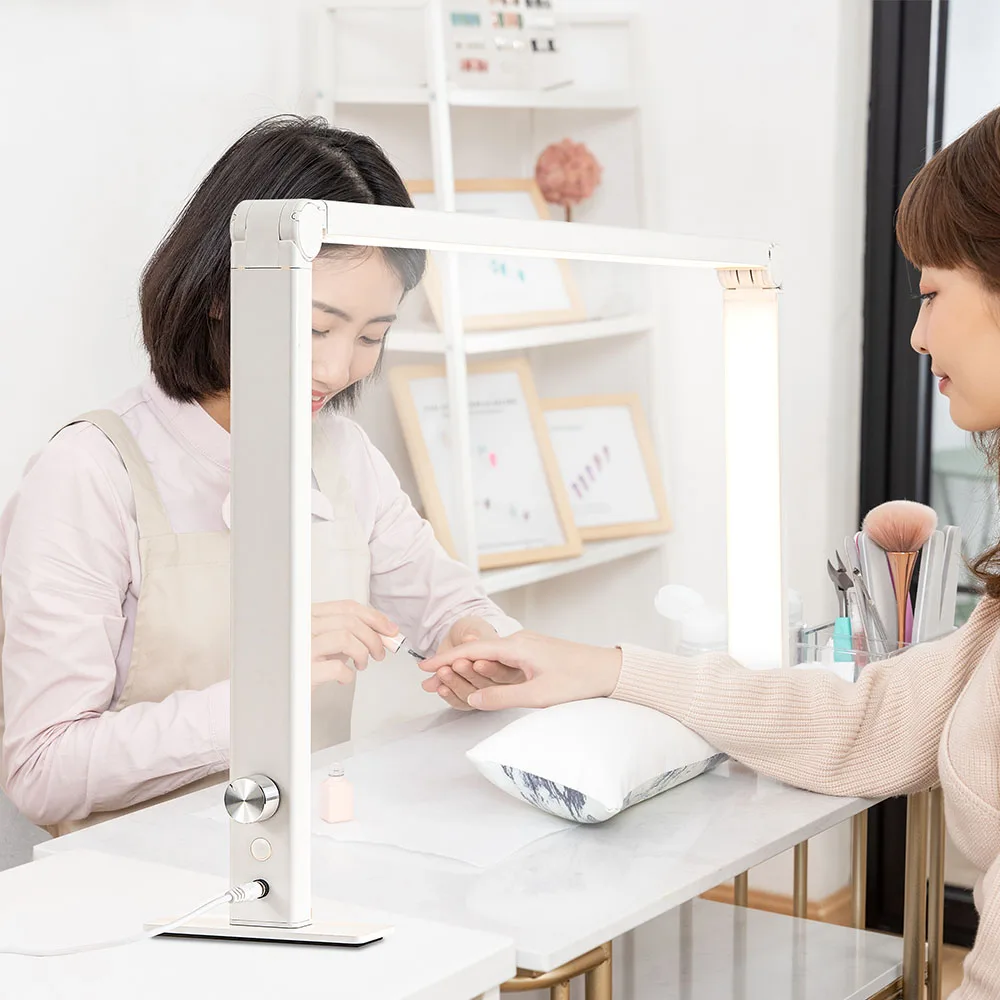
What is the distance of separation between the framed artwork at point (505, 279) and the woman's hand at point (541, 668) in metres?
1.21

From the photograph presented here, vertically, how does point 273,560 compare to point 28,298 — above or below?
below

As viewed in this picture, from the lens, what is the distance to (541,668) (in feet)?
4.14

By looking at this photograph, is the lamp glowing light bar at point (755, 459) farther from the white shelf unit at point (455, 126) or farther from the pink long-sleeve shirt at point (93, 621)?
the white shelf unit at point (455, 126)

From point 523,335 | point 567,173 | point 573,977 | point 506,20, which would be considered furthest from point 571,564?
point 573,977

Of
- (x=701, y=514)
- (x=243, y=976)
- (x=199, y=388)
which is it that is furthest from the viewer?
(x=701, y=514)

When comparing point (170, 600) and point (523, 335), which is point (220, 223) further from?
point (523, 335)

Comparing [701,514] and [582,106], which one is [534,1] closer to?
[582,106]

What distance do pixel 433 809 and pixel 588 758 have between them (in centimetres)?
13

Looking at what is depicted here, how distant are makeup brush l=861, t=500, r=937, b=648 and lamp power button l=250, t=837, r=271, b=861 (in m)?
0.93

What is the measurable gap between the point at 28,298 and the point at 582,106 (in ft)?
3.71

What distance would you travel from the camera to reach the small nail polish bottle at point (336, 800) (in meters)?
1.08

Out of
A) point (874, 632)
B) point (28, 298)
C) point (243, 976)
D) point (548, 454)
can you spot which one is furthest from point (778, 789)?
point (548, 454)

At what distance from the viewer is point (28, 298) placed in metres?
1.93

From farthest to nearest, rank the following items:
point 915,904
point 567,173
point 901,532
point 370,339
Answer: point 567,173
point 901,532
point 915,904
point 370,339
